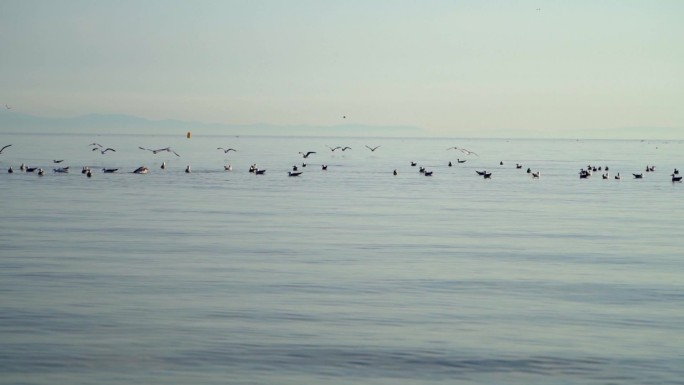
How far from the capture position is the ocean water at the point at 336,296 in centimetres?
1777

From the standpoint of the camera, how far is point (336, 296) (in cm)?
2388

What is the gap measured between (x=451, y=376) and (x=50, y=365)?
7.02 m

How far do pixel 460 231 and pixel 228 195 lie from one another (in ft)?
70.5

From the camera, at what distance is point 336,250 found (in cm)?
3241

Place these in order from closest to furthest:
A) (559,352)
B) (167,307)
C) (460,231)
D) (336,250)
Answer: (559,352)
(167,307)
(336,250)
(460,231)

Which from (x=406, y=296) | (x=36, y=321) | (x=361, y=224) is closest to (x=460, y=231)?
(x=361, y=224)

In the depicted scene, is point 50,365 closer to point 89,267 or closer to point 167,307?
point 167,307

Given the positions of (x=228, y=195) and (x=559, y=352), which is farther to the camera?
(x=228, y=195)

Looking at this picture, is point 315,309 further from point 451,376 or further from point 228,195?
point 228,195

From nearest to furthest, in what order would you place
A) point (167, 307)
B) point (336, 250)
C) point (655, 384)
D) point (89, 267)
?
point (655, 384), point (167, 307), point (89, 267), point (336, 250)

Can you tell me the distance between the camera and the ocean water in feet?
58.3

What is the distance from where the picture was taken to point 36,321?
67.7ft

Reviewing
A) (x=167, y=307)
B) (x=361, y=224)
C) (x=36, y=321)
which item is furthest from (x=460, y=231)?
(x=36, y=321)

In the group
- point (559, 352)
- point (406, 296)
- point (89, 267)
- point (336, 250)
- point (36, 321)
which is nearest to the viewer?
point (559, 352)
